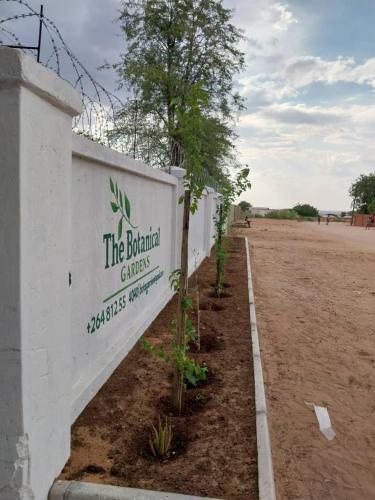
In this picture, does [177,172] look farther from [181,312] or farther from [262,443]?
[262,443]

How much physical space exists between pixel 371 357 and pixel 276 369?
4.47 ft

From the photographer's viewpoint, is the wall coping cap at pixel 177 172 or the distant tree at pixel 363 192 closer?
the wall coping cap at pixel 177 172

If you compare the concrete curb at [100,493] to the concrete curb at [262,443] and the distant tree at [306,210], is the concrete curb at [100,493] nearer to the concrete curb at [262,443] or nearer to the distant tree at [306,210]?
the concrete curb at [262,443]

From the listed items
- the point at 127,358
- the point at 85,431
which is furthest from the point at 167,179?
the point at 85,431

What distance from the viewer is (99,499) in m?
2.32

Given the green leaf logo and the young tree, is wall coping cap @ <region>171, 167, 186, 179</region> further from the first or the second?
the young tree

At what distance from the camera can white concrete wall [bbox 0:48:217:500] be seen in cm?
196

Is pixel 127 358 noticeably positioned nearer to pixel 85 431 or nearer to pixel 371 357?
pixel 85 431

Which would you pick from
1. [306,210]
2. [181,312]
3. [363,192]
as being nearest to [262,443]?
[181,312]

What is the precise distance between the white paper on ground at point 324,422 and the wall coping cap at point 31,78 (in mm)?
3026

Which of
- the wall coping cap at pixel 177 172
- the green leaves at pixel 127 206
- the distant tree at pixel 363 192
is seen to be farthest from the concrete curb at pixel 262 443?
the distant tree at pixel 363 192

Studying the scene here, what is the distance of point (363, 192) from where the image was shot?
263 feet

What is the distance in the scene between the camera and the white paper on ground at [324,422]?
3480 mm

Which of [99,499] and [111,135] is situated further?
[111,135]
